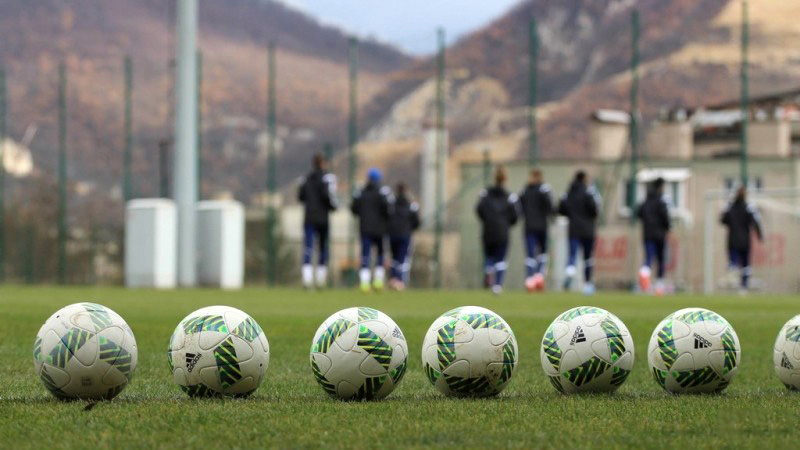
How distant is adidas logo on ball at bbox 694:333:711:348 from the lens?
6.94 meters

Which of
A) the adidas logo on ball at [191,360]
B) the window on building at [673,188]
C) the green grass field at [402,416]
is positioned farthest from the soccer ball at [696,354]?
the window on building at [673,188]

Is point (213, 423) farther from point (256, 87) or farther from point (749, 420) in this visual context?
point (256, 87)

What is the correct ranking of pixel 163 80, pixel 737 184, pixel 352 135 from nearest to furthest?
pixel 352 135, pixel 737 184, pixel 163 80

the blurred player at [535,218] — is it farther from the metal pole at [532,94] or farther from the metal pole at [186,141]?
the metal pole at [186,141]

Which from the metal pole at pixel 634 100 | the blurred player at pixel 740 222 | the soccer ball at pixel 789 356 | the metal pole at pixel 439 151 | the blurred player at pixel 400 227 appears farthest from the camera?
the metal pole at pixel 439 151

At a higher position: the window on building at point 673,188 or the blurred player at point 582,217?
the window on building at point 673,188

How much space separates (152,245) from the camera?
27.5m

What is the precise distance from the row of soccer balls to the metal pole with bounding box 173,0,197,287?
20642 mm

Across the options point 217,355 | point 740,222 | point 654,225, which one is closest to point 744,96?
point 740,222

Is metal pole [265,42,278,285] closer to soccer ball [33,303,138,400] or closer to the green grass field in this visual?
the green grass field

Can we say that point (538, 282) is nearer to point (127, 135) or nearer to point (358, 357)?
point (127, 135)

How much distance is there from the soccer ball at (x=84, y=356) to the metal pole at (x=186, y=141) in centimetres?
2078

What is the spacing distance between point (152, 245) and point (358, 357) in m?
21.6

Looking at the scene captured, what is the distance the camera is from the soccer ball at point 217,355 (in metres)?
6.50
